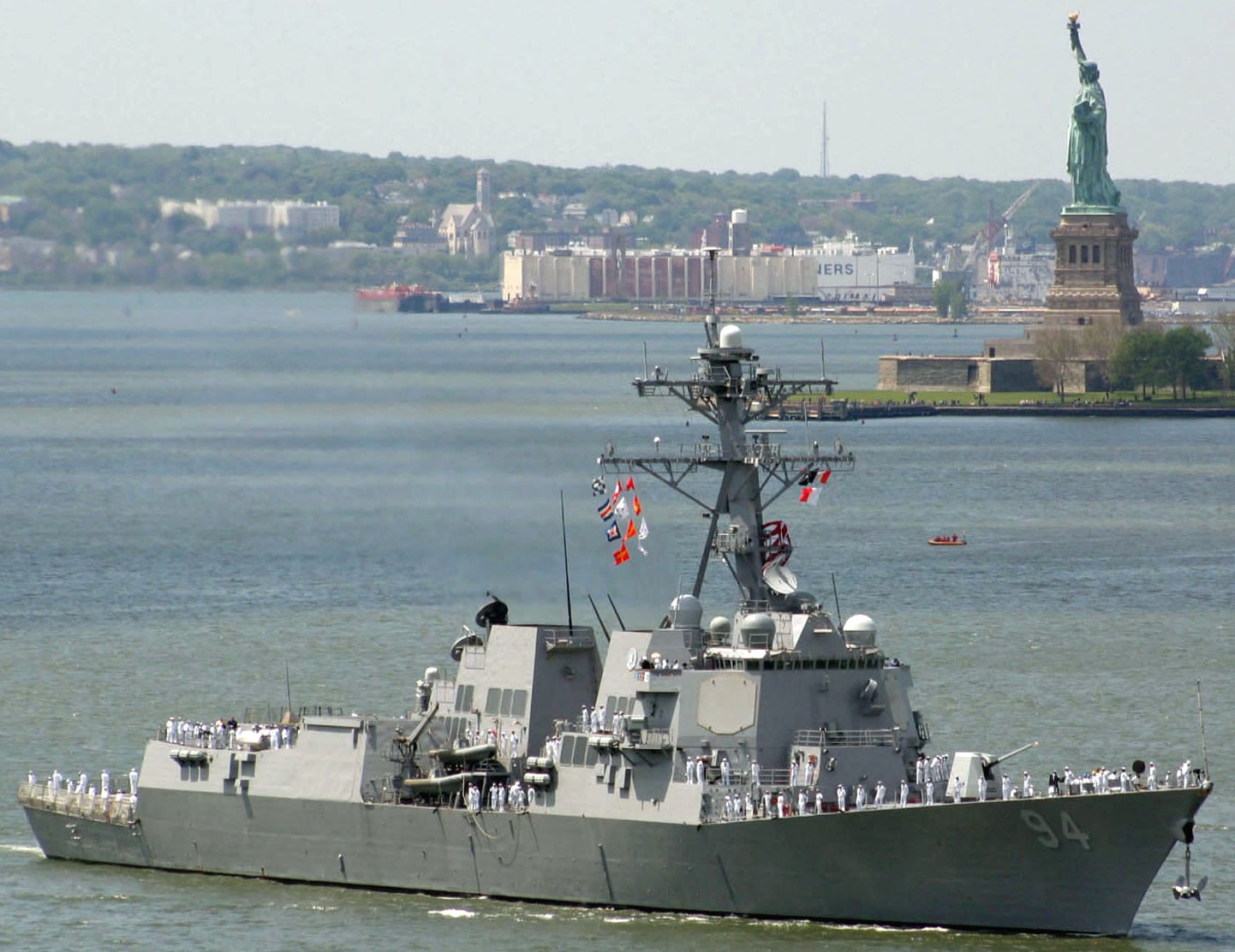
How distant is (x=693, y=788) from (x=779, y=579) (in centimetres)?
369

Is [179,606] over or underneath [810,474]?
underneath

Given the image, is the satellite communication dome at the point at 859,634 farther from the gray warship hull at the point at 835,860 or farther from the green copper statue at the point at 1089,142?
the green copper statue at the point at 1089,142

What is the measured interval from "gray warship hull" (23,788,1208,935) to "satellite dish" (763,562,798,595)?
4019mm

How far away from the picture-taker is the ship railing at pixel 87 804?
142 ft

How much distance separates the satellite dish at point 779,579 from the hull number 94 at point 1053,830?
533cm

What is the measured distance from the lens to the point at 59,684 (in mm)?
58062

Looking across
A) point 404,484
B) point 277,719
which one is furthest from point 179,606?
point 277,719

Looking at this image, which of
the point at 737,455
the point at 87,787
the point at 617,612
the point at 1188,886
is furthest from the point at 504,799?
the point at 1188,886

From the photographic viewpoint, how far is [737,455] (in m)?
40.2

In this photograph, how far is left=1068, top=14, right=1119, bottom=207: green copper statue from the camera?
16262 cm

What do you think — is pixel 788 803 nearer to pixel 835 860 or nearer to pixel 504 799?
pixel 835 860

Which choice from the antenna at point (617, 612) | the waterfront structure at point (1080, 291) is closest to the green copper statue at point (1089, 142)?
the waterfront structure at point (1080, 291)

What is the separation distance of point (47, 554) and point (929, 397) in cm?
9073

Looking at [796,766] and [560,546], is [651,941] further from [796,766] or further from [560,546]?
[560,546]
